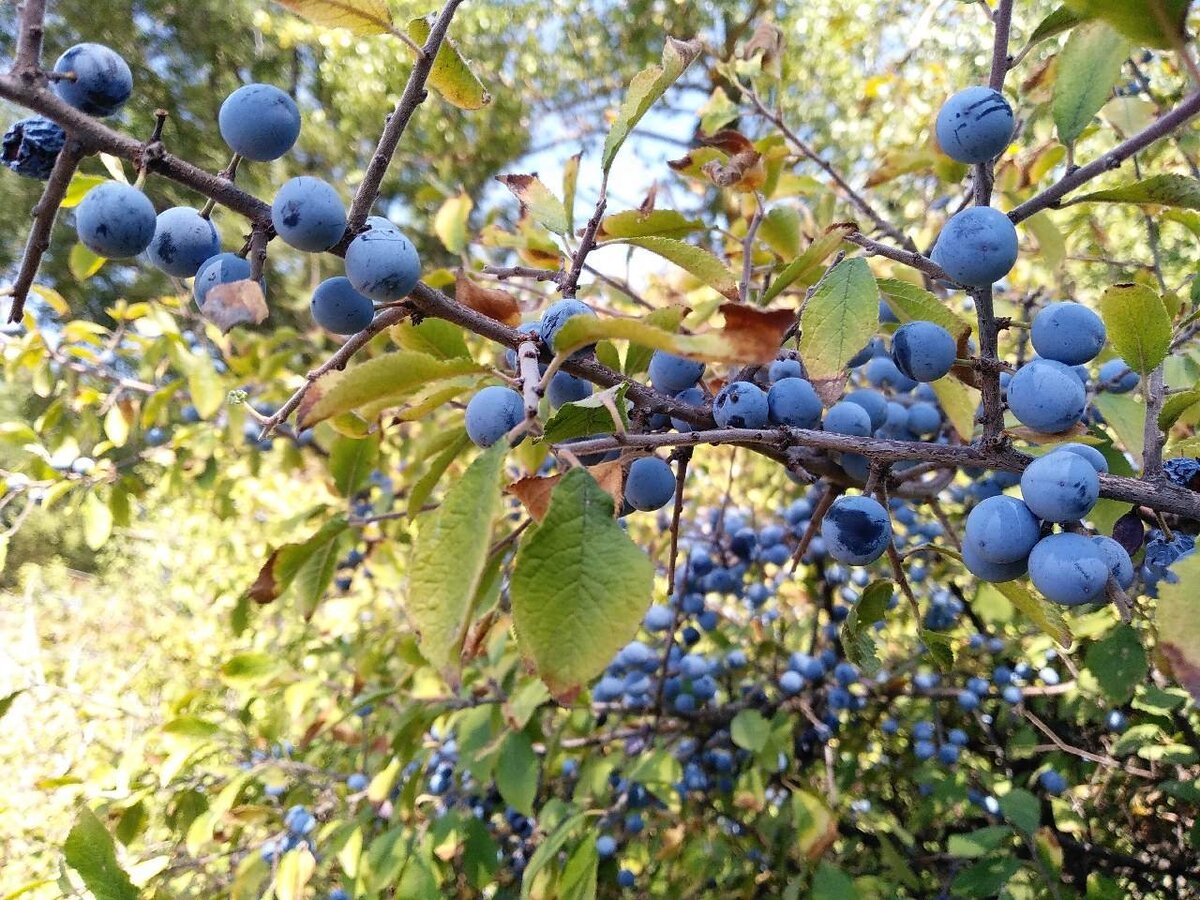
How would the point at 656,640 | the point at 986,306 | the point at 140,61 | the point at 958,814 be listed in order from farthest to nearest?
the point at 140,61 < the point at 656,640 < the point at 958,814 < the point at 986,306

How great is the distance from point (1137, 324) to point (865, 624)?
0.41 m

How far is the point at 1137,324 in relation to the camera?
73 centimetres

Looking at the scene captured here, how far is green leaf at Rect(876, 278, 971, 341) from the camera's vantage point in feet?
2.62

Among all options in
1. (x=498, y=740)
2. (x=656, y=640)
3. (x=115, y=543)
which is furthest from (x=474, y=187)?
(x=498, y=740)

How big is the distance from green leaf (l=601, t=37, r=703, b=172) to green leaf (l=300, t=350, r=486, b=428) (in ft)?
1.09

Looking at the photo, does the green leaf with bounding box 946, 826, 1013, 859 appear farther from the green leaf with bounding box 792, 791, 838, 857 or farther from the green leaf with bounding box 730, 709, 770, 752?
the green leaf with bounding box 730, 709, 770, 752

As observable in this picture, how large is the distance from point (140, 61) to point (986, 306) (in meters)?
12.5

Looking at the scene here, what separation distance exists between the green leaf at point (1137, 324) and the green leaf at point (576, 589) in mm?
567

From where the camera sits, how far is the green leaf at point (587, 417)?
1.95ft

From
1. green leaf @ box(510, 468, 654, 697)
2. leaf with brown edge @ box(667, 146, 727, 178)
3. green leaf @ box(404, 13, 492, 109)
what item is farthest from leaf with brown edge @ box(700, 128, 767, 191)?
green leaf @ box(510, 468, 654, 697)

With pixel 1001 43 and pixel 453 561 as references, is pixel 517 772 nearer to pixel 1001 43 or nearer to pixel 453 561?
pixel 453 561

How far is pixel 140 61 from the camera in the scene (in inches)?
391

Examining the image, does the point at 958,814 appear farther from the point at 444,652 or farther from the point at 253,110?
the point at 253,110

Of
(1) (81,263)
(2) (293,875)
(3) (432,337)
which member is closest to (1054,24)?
(3) (432,337)
